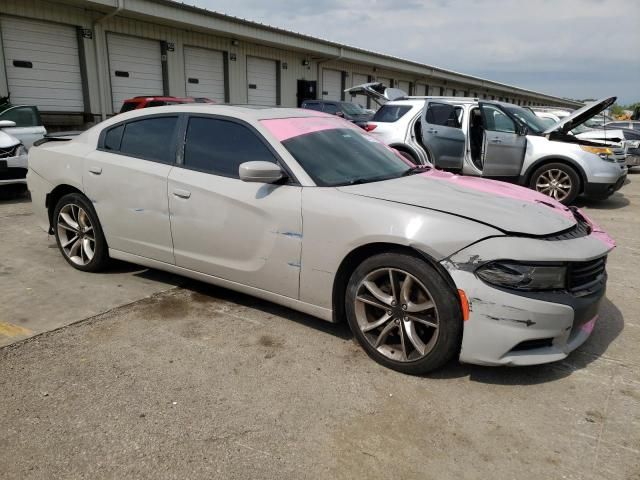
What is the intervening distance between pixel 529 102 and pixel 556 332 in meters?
74.3

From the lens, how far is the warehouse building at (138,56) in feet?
46.7

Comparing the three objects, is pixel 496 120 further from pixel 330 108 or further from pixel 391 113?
pixel 330 108

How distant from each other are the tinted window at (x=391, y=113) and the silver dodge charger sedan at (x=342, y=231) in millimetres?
5047

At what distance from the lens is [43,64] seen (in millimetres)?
14508

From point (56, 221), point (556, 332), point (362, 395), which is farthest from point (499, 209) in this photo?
point (56, 221)

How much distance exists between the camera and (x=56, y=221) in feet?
15.5

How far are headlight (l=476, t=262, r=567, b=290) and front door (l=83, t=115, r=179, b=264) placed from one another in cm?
241

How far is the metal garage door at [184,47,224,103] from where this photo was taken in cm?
1869

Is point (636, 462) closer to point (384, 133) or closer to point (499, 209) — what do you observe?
point (499, 209)

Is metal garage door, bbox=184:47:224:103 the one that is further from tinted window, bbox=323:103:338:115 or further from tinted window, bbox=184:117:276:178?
tinted window, bbox=184:117:276:178

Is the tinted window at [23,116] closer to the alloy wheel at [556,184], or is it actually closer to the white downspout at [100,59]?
the white downspout at [100,59]

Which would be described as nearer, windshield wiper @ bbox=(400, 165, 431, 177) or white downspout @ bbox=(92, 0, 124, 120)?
windshield wiper @ bbox=(400, 165, 431, 177)

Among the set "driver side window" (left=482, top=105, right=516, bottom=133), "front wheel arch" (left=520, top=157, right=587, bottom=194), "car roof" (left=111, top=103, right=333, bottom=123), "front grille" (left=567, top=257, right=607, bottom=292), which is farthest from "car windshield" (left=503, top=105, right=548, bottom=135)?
"front grille" (left=567, top=257, right=607, bottom=292)

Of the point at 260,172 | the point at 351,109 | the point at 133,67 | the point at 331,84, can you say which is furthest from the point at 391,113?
the point at 331,84
